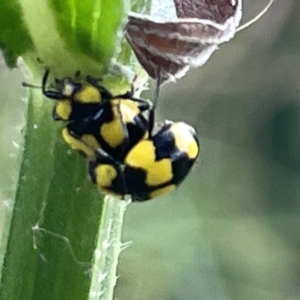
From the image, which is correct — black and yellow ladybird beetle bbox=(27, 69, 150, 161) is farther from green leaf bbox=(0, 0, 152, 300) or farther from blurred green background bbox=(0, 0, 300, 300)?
blurred green background bbox=(0, 0, 300, 300)

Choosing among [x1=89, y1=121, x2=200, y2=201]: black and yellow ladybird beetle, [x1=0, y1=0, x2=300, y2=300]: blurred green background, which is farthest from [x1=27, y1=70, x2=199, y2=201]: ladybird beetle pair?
[x1=0, y1=0, x2=300, y2=300]: blurred green background

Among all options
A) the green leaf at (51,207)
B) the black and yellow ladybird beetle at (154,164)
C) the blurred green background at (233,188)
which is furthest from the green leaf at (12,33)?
the blurred green background at (233,188)

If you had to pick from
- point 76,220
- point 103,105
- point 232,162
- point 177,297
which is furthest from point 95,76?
point 232,162

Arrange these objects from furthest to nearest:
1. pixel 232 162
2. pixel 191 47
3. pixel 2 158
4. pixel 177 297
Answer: pixel 232 162 → pixel 177 297 → pixel 2 158 → pixel 191 47

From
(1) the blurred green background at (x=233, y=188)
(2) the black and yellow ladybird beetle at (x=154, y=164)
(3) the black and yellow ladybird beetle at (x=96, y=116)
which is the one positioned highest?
(3) the black and yellow ladybird beetle at (x=96, y=116)

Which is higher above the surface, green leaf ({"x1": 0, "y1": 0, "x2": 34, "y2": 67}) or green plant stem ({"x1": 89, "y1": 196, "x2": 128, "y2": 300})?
green leaf ({"x1": 0, "y1": 0, "x2": 34, "y2": 67})

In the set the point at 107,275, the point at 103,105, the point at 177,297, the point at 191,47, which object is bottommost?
the point at 177,297

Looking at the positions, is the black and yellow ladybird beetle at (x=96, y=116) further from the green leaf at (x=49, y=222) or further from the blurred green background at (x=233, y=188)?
the blurred green background at (x=233, y=188)

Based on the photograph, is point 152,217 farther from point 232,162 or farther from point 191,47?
point 191,47
